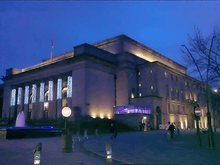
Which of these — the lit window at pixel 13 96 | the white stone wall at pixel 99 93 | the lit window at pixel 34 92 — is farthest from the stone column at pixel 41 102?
the white stone wall at pixel 99 93

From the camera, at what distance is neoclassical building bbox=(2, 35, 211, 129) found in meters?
47.8

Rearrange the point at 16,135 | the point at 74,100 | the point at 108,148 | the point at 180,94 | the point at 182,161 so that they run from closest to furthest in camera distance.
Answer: the point at 108,148
the point at 182,161
the point at 16,135
the point at 74,100
the point at 180,94

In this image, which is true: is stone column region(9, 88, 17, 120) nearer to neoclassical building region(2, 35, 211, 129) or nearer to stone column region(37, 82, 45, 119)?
neoclassical building region(2, 35, 211, 129)

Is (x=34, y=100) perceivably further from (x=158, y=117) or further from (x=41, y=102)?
(x=158, y=117)

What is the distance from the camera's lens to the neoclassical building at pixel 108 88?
4781 centimetres

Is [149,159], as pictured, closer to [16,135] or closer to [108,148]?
[108,148]

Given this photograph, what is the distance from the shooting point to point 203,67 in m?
18.3

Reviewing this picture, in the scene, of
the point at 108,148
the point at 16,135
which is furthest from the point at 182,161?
the point at 16,135

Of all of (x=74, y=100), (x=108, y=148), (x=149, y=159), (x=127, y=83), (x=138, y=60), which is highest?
(x=138, y=60)

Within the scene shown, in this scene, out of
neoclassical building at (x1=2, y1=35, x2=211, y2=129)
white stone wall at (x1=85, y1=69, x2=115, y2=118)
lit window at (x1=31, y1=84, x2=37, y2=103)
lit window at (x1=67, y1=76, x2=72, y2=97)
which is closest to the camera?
white stone wall at (x1=85, y1=69, x2=115, y2=118)

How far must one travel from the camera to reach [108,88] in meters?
53.4

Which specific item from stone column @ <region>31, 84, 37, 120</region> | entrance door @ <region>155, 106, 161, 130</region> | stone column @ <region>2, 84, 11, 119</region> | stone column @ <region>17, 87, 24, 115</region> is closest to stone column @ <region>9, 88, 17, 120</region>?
stone column @ <region>17, 87, 24, 115</region>

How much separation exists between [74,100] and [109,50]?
18928mm

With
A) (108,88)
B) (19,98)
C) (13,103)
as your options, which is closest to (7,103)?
(13,103)
